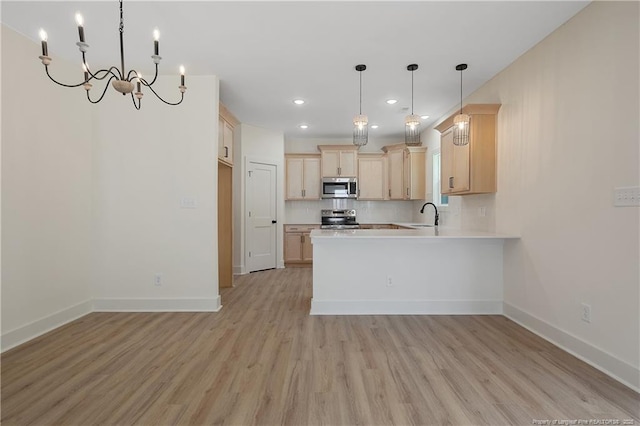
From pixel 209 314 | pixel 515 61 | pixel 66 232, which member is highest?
pixel 515 61

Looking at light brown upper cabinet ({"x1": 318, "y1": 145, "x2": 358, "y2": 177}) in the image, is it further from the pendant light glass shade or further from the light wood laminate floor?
the light wood laminate floor

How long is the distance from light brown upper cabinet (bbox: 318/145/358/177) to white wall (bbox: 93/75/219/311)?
302 cm

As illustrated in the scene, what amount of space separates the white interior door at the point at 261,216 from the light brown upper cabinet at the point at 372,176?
1777mm

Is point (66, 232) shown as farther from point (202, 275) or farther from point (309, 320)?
point (309, 320)

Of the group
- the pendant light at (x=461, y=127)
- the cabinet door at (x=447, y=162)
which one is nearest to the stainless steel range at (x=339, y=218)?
the cabinet door at (x=447, y=162)

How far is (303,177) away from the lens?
628cm

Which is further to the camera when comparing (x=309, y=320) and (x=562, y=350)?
(x=309, y=320)

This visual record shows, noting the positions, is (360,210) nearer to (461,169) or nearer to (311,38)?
(461,169)

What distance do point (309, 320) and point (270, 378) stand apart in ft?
3.73

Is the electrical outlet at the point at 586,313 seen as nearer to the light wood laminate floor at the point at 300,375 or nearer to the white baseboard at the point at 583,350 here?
the white baseboard at the point at 583,350

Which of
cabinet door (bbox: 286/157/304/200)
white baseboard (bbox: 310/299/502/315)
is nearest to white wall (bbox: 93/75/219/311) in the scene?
white baseboard (bbox: 310/299/502/315)

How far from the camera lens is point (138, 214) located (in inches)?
136

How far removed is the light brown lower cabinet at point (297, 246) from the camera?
607 centimetres

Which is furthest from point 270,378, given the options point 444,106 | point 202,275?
point 444,106
